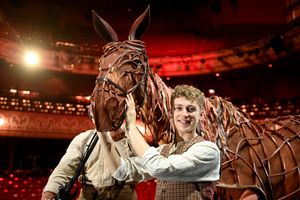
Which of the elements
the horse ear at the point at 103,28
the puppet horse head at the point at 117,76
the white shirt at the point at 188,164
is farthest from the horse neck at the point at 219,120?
the horse ear at the point at 103,28

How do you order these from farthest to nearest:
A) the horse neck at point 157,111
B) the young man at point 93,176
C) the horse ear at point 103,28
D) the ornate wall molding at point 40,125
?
the ornate wall molding at point 40,125 < the horse neck at point 157,111 < the horse ear at point 103,28 < the young man at point 93,176

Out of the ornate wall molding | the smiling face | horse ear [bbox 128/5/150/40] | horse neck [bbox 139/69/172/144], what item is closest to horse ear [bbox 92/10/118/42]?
horse ear [bbox 128/5/150/40]

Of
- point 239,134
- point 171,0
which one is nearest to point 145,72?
point 239,134

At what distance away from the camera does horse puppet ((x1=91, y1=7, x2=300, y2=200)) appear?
1727mm

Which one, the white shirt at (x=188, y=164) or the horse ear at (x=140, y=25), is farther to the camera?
the horse ear at (x=140, y=25)

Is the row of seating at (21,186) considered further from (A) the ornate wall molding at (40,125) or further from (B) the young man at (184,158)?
(B) the young man at (184,158)

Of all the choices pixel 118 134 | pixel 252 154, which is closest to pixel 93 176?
pixel 118 134

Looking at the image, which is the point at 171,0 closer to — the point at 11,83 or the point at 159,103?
the point at 11,83

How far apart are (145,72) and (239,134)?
1072mm

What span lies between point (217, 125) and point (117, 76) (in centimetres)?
96

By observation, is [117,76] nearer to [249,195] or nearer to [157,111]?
[157,111]

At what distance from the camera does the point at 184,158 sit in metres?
1.39

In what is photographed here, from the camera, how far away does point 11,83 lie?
36.3 ft

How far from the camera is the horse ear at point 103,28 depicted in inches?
74.5
